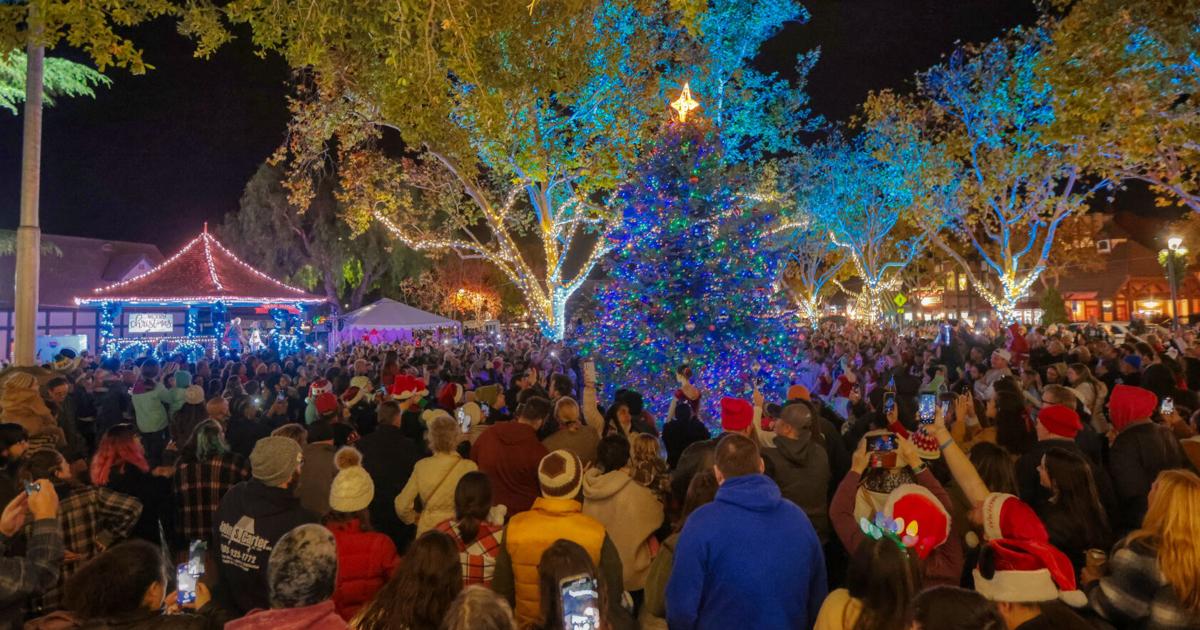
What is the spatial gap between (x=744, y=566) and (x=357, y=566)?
6.04 feet

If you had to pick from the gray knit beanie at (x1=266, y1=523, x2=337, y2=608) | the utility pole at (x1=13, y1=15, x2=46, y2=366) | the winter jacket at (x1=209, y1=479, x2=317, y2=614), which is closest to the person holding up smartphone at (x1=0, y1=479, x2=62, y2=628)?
the winter jacket at (x1=209, y1=479, x2=317, y2=614)

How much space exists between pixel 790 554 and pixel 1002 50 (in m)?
24.1

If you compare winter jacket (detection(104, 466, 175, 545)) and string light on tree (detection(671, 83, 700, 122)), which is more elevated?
string light on tree (detection(671, 83, 700, 122))

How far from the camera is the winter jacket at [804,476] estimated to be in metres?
4.91

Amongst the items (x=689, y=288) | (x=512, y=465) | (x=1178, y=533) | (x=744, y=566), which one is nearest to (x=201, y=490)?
(x=512, y=465)

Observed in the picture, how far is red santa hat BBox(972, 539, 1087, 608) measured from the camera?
2.45 meters

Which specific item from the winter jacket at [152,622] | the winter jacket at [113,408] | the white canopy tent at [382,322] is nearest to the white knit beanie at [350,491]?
the winter jacket at [152,622]

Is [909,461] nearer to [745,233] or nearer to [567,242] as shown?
[745,233]

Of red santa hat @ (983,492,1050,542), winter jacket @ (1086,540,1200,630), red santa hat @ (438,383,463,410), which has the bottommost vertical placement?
winter jacket @ (1086,540,1200,630)

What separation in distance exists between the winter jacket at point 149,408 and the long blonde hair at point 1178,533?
9990 mm

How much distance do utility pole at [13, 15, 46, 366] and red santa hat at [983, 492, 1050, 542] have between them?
10.8 metres

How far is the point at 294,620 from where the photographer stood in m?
2.55

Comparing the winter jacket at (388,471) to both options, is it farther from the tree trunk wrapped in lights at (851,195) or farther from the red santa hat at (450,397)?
the tree trunk wrapped in lights at (851,195)

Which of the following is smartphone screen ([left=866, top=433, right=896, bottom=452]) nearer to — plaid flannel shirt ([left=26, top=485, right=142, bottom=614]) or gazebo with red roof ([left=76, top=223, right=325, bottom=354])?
plaid flannel shirt ([left=26, top=485, right=142, bottom=614])
